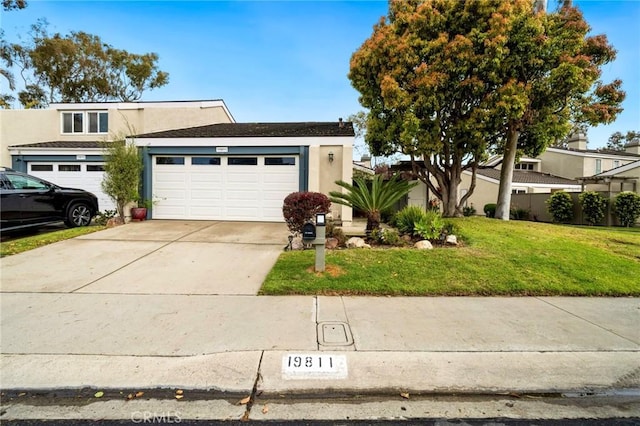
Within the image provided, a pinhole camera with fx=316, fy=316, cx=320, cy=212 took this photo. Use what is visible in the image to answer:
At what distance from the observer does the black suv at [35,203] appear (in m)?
7.59

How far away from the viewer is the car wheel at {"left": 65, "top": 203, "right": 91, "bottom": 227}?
9.16 metres

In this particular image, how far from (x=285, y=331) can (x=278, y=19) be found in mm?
9950

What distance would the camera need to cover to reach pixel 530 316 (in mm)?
4145

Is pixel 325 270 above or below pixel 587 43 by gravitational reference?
Result: below

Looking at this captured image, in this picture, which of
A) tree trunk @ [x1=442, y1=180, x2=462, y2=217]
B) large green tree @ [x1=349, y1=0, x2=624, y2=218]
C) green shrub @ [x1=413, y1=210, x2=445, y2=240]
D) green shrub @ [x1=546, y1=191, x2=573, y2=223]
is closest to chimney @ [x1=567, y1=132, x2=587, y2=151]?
green shrub @ [x1=546, y1=191, x2=573, y2=223]

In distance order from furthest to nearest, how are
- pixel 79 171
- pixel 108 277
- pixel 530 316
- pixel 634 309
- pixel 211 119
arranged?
1. pixel 211 119
2. pixel 79 171
3. pixel 108 277
4. pixel 634 309
5. pixel 530 316

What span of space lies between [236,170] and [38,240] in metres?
5.86

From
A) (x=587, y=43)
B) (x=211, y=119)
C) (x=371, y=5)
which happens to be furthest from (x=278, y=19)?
(x=587, y=43)

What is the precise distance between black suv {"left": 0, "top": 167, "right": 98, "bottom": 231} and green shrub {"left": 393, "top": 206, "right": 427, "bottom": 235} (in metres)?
9.30

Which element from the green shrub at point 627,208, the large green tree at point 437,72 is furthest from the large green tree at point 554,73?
the green shrub at point 627,208

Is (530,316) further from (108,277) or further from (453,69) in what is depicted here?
(453,69)

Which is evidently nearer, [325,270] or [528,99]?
[325,270]

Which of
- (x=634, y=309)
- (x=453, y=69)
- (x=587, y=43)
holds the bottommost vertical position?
(x=634, y=309)

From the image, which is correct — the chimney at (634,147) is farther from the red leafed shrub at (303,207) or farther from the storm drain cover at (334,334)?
the storm drain cover at (334,334)
